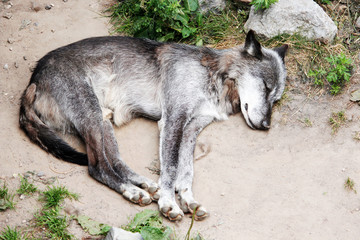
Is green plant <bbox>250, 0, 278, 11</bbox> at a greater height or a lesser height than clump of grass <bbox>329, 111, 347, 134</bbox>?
greater

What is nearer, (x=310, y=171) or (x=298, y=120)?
(x=310, y=171)

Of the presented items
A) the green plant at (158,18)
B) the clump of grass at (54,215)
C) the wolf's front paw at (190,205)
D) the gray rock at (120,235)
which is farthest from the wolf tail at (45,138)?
the green plant at (158,18)

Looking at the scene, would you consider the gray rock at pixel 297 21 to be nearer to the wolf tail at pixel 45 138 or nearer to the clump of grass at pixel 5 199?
the wolf tail at pixel 45 138

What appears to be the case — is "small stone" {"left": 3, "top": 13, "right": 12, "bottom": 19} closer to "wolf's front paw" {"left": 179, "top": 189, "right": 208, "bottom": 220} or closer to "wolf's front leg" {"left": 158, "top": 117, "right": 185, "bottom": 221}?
"wolf's front leg" {"left": 158, "top": 117, "right": 185, "bottom": 221}

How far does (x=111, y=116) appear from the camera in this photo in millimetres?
6039

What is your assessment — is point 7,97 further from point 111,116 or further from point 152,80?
point 152,80

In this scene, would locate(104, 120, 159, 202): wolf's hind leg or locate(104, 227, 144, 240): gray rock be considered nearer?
locate(104, 227, 144, 240): gray rock

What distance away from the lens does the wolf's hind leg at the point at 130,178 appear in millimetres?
5039

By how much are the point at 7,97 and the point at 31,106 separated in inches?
30.4

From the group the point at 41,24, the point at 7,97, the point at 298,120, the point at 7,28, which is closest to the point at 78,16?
the point at 41,24

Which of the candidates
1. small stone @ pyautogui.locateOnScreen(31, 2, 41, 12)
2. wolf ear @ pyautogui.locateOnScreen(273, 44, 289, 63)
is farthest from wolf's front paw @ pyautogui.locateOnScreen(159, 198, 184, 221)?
small stone @ pyautogui.locateOnScreen(31, 2, 41, 12)

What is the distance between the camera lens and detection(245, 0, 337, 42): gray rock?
6.88 meters

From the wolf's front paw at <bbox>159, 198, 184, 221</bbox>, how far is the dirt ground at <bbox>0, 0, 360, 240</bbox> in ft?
0.28

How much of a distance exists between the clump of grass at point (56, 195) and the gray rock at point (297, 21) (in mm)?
3848
